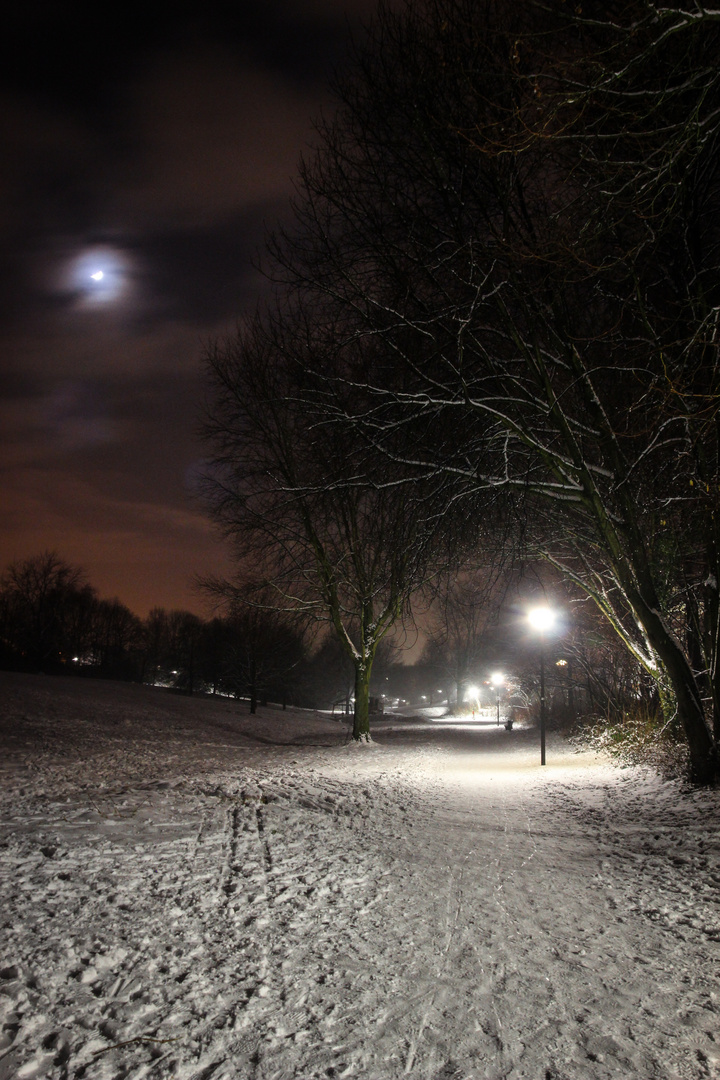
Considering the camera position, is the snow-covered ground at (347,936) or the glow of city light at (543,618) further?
the glow of city light at (543,618)

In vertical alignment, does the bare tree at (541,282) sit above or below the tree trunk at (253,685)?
above

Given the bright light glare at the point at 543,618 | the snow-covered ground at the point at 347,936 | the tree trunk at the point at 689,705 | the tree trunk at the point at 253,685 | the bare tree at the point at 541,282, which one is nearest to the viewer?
the snow-covered ground at the point at 347,936

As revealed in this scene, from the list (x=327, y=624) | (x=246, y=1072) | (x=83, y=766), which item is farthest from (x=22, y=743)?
(x=246, y=1072)

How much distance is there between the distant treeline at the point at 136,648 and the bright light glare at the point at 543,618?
18.0 meters

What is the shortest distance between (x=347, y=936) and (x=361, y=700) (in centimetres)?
1316

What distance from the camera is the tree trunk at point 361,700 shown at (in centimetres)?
1669

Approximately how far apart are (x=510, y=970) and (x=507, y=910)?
0.94 m

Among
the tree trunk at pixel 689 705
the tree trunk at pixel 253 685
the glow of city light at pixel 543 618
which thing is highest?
the glow of city light at pixel 543 618

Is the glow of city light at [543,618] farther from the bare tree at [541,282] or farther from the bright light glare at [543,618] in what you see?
the bare tree at [541,282]

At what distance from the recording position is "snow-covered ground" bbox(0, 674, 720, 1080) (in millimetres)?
2604

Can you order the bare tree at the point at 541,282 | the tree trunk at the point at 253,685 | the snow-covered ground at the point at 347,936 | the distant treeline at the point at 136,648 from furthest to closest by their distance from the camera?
A: the distant treeline at the point at 136,648 → the tree trunk at the point at 253,685 → the bare tree at the point at 541,282 → the snow-covered ground at the point at 347,936

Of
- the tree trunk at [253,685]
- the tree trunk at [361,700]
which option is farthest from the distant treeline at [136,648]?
the tree trunk at [361,700]

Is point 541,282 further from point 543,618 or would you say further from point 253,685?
point 253,685

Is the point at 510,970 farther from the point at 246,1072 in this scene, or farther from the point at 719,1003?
the point at 246,1072
